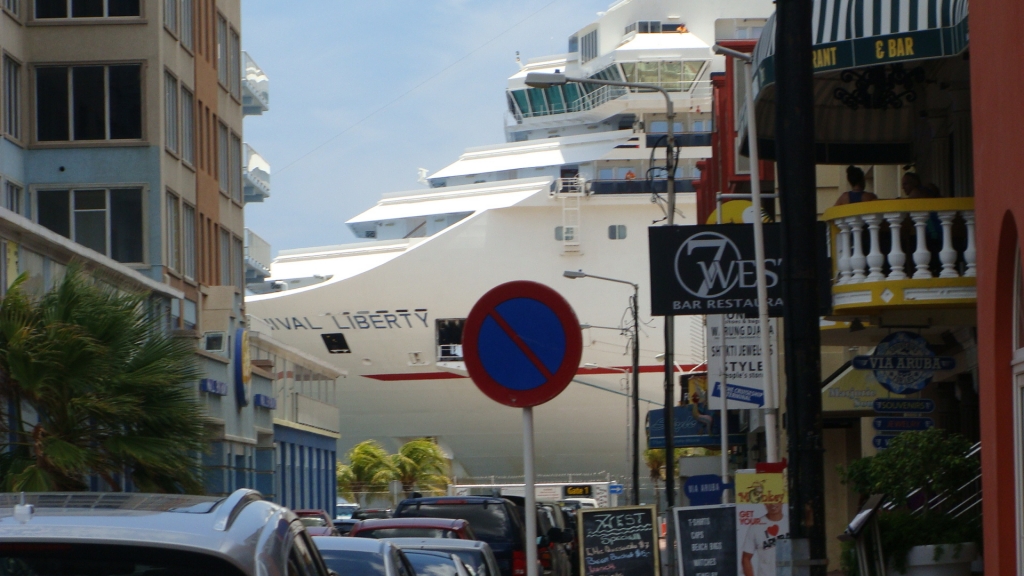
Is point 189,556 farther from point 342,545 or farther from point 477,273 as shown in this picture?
point 477,273

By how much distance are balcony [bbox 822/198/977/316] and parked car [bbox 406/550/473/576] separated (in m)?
4.33

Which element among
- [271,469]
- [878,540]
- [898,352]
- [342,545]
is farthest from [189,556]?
[271,469]

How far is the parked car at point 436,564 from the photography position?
35.2 ft

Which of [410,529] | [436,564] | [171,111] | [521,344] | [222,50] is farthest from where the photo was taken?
[222,50]

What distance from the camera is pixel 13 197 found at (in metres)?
28.4

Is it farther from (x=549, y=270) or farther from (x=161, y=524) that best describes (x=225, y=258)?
(x=161, y=524)

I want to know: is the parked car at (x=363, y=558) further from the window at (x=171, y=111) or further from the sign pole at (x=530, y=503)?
the window at (x=171, y=111)

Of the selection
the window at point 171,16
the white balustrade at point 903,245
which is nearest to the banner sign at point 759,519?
the white balustrade at point 903,245

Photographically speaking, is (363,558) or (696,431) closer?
(363,558)

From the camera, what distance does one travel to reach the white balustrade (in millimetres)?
12289

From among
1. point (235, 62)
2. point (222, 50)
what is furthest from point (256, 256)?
point (222, 50)

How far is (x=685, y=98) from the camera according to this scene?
67.4 m

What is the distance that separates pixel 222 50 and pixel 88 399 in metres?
24.1

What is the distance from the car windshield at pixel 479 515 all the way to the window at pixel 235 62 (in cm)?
2191
